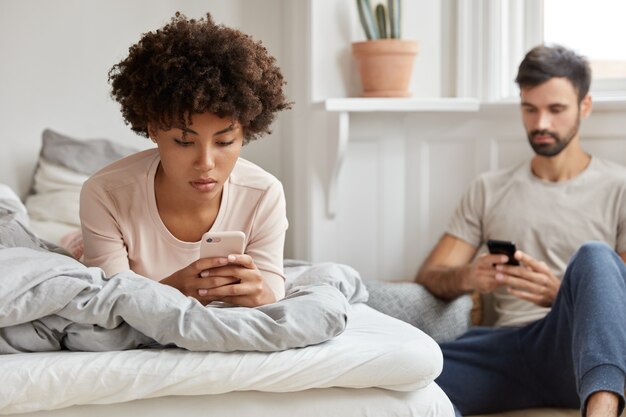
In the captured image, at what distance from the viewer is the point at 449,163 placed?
3152 millimetres

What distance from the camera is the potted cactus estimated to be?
2.88 metres

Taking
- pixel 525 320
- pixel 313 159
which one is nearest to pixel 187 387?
pixel 525 320

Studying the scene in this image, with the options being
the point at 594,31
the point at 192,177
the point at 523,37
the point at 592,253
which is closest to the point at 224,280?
the point at 192,177

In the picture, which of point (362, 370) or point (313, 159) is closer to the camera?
point (362, 370)

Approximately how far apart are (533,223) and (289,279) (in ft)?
2.76

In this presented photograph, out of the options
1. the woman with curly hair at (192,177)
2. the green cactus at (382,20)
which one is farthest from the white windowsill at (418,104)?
the woman with curly hair at (192,177)

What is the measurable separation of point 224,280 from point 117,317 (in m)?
0.24

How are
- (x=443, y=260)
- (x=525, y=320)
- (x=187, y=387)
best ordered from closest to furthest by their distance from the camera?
(x=187, y=387), (x=525, y=320), (x=443, y=260)

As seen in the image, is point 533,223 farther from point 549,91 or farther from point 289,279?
point 289,279

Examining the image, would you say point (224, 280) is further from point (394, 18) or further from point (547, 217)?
point (394, 18)

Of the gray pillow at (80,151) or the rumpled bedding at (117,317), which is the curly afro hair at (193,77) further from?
the gray pillow at (80,151)

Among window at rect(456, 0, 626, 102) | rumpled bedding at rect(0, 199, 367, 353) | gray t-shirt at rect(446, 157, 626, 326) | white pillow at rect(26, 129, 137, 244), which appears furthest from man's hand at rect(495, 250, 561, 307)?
white pillow at rect(26, 129, 137, 244)

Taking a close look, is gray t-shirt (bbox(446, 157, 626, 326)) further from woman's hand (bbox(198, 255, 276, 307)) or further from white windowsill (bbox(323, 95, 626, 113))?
woman's hand (bbox(198, 255, 276, 307))

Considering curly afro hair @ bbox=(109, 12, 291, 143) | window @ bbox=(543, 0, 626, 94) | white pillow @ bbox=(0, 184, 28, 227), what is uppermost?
window @ bbox=(543, 0, 626, 94)
